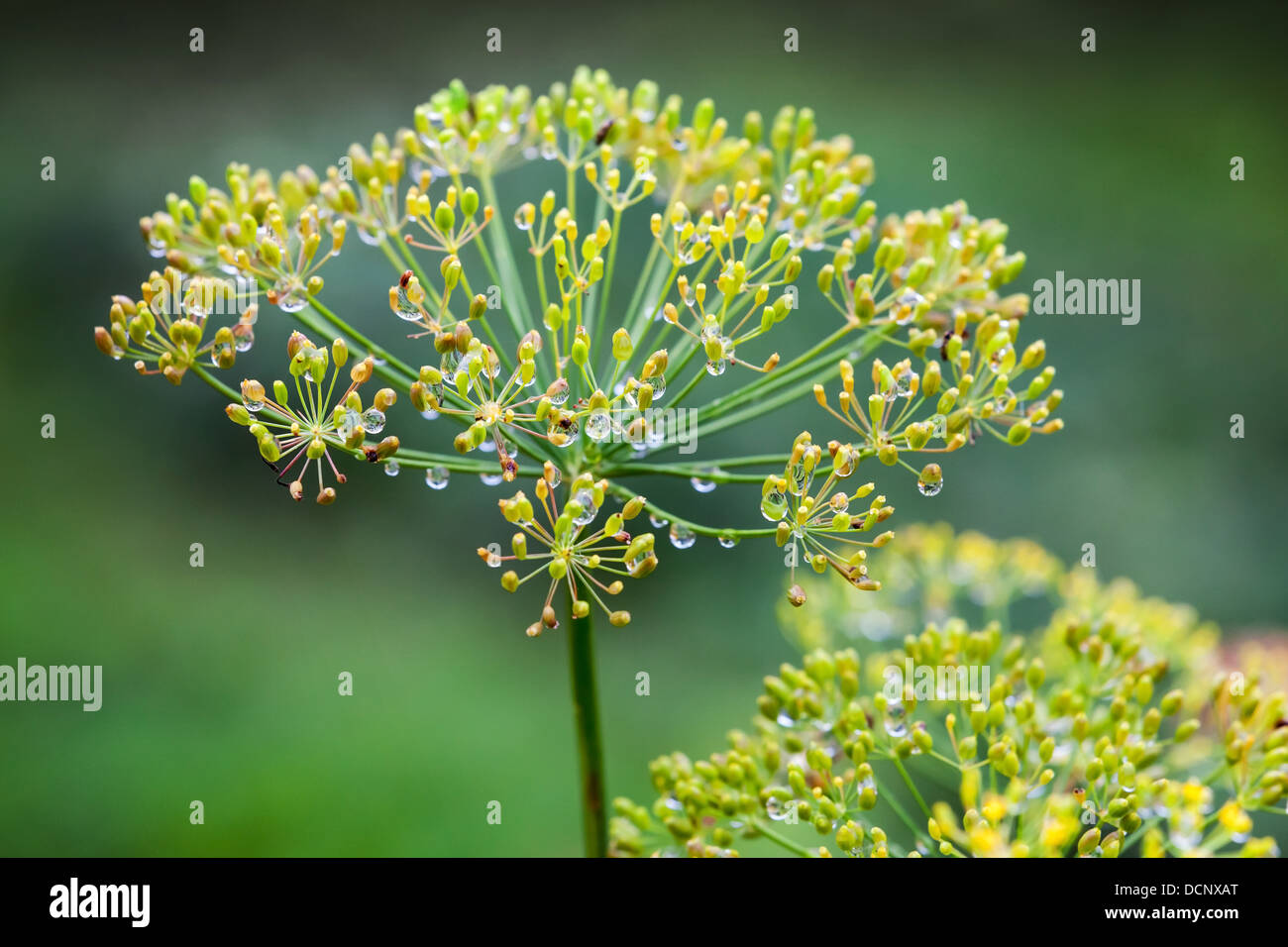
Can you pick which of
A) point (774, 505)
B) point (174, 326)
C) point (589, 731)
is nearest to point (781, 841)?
point (589, 731)

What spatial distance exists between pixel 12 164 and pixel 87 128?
505 mm

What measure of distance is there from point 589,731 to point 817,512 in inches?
23.0

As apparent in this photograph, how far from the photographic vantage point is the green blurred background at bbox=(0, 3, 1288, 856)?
14.6 ft

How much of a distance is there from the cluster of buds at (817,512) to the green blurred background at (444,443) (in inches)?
123

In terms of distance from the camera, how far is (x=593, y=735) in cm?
177

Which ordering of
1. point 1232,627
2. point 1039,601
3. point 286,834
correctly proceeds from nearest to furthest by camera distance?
point 286,834 → point 1039,601 → point 1232,627

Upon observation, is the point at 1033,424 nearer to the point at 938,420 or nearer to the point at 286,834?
the point at 938,420

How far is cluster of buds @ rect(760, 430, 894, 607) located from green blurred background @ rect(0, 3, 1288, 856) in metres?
3.13

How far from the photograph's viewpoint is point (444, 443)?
526 cm

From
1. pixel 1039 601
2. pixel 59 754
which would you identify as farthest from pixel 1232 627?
pixel 59 754

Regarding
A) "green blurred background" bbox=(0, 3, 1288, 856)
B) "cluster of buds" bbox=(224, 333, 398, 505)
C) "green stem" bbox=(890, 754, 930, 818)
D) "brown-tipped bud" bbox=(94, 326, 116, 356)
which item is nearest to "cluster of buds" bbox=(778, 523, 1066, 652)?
"green stem" bbox=(890, 754, 930, 818)

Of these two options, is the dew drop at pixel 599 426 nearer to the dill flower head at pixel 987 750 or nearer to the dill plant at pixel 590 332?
the dill plant at pixel 590 332

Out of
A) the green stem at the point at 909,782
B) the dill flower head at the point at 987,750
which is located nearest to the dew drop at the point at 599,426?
the dill flower head at the point at 987,750

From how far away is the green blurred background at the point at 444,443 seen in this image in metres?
4.44
